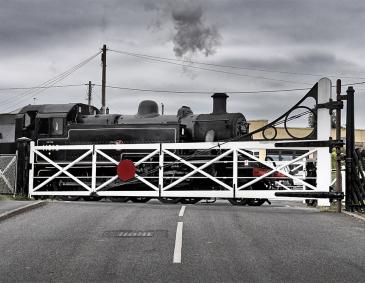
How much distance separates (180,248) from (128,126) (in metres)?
11.7

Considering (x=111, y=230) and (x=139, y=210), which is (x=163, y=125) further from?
(x=111, y=230)

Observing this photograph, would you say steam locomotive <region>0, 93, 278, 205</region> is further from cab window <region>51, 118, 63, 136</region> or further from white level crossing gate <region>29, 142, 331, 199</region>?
white level crossing gate <region>29, 142, 331, 199</region>

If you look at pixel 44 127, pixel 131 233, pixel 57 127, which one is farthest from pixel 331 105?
pixel 44 127

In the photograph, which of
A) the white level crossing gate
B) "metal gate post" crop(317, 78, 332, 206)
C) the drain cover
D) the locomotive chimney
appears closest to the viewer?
the drain cover

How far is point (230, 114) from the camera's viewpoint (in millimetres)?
19625

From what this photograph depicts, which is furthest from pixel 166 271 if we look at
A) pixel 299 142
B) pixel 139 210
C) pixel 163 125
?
pixel 163 125

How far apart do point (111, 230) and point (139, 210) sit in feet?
11.7

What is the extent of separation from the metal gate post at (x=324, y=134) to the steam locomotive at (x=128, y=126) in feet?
13.1

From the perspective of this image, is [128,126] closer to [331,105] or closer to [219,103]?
[219,103]

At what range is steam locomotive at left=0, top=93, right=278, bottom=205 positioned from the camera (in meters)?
19.2

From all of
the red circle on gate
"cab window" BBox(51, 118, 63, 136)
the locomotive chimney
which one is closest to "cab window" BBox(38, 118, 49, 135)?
"cab window" BBox(51, 118, 63, 136)

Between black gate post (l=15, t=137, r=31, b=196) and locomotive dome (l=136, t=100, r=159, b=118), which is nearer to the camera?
black gate post (l=15, t=137, r=31, b=196)

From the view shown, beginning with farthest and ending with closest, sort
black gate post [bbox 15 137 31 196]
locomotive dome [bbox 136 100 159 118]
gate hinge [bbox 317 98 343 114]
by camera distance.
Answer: locomotive dome [bbox 136 100 159 118] → black gate post [bbox 15 137 31 196] → gate hinge [bbox 317 98 343 114]

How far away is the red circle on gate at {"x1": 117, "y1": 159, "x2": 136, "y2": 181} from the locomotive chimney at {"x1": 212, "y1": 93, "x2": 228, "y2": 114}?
4443 mm
